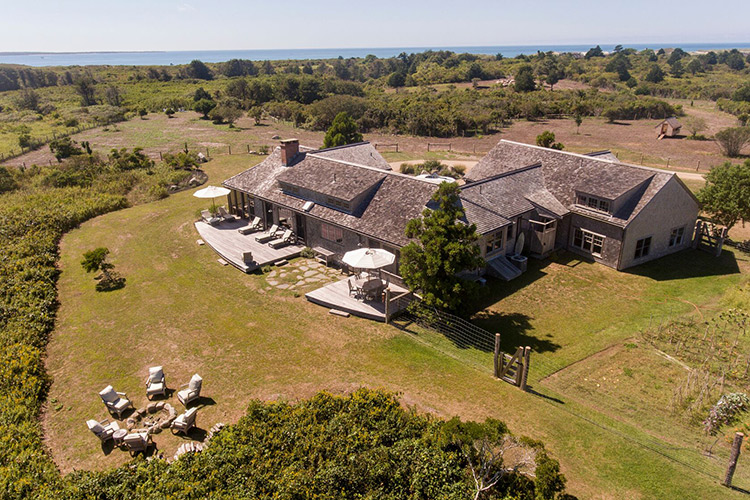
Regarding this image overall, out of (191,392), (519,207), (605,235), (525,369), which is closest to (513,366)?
(525,369)

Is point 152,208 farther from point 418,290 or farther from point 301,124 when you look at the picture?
point 301,124

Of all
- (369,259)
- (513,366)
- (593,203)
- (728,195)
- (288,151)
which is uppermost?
(288,151)

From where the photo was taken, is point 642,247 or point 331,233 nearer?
point 642,247

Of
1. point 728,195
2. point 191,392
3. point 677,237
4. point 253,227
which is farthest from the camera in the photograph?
point 253,227

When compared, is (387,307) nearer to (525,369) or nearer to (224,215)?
(525,369)

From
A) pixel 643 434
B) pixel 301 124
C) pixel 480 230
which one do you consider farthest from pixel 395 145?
pixel 643 434

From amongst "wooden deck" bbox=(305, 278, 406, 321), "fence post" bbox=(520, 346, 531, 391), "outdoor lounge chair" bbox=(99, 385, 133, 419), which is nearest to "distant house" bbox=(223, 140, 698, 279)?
"wooden deck" bbox=(305, 278, 406, 321)
